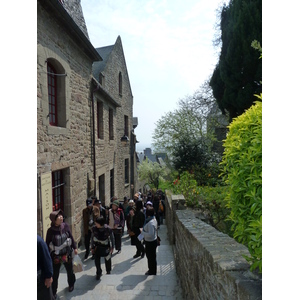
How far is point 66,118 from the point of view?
600cm

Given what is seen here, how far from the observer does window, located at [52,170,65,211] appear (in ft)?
19.1

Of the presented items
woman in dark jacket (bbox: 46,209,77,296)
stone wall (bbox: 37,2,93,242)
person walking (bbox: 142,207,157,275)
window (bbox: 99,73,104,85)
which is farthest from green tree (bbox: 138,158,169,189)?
woman in dark jacket (bbox: 46,209,77,296)

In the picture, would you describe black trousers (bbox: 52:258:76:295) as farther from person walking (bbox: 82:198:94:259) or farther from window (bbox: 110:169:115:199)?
window (bbox: 110:169:115:199)

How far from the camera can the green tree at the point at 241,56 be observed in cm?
962

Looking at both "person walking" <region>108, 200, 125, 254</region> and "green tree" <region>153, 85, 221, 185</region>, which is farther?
"green tree" <region>153, 85, 221, 185</region>

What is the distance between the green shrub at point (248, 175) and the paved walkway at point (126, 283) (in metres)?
2.74

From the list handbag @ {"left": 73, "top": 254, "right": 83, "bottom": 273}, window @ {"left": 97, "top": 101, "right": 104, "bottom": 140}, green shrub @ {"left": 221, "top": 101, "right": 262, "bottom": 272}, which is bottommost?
handbag @ {"left": 73, "top": 254, "right": 83, "bottom": 273}

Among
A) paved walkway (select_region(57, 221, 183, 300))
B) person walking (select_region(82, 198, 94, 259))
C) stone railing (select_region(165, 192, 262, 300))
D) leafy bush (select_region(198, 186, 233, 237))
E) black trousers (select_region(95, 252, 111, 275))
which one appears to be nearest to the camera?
stone railing (select_region(165, 192, 262, 300))

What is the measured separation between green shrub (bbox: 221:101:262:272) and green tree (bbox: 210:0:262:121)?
28.6ft

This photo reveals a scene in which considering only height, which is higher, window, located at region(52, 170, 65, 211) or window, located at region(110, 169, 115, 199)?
window, located at region(52, 170, 65, 211)

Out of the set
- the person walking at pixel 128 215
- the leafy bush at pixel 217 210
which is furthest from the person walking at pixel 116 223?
the leafy bush at pixel 217 210

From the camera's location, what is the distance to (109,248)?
Answer: 475 centimetres

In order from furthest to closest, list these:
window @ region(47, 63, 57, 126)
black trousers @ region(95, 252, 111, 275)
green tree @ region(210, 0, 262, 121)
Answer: green tree @ region(210, 0, 262, 121), window @ region(47, 63, 57, 126), black trousers @ region(95, 252, 111, 275)

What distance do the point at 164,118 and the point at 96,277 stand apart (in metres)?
14.5
